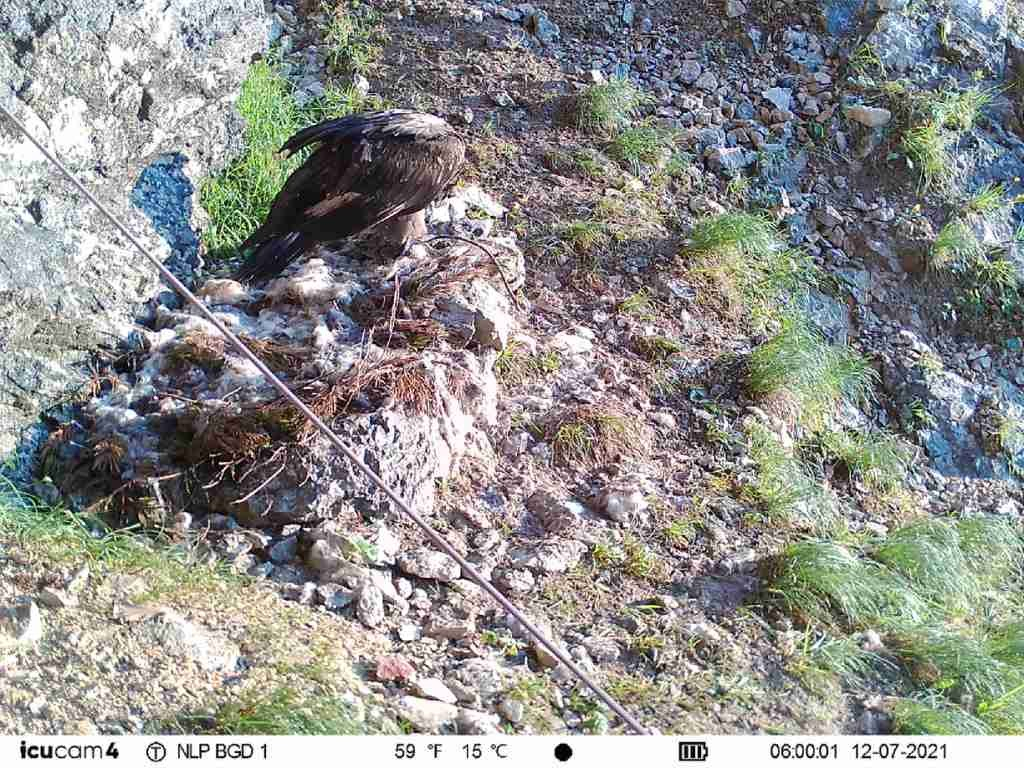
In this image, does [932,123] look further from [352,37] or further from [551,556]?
[551,556]

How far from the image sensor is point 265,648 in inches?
108

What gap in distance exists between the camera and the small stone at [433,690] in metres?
2.71

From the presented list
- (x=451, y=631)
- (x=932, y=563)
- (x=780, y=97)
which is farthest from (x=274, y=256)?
(x=780, y=97)

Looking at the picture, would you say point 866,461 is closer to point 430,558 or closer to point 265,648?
point 430,558

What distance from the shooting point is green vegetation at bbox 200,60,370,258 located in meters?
4.16

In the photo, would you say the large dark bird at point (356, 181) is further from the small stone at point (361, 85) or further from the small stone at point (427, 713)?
the small stone at point (427, 713)

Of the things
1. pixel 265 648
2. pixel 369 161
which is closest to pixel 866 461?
pixel 369 161

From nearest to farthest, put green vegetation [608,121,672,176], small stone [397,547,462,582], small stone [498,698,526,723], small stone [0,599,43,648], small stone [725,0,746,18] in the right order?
small stone [0,599,43,648] < small stone [498,698,526,723] < small stone [397,547,462,582] < green vegetation [608,121,672,176] < small stone [725,0,746,18]

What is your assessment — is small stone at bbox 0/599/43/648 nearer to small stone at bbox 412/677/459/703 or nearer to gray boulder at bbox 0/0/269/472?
gray boulder at bbox 0/0/269/472

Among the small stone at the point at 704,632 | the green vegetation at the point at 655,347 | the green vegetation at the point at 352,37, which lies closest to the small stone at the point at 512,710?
the small stone at the point at 704,632

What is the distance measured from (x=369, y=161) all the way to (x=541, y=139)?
4.65ft

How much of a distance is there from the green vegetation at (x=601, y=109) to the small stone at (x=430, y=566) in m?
2.45
